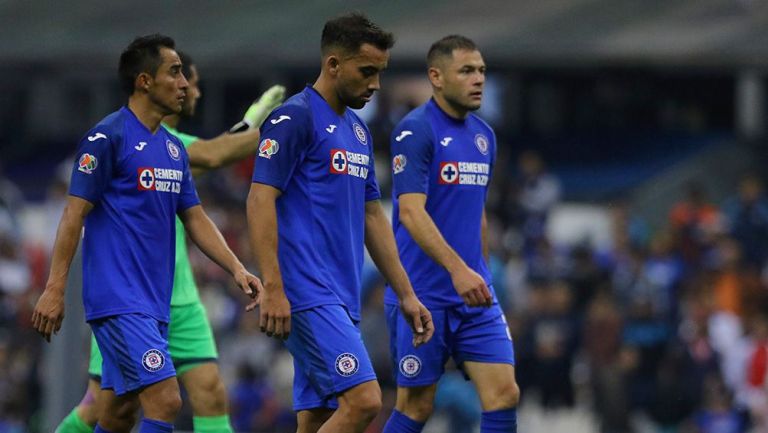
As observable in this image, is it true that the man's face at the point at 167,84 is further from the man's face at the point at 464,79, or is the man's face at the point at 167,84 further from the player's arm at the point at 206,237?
the man's face at the point at 464,79

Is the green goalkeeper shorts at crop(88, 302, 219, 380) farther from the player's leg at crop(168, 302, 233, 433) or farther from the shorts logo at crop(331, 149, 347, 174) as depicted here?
the shorts logo at crop(331, 149, 347, 174)

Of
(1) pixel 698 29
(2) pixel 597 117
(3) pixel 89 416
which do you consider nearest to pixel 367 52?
(3) pixel 89 416

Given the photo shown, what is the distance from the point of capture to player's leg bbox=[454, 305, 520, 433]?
912 centimetres

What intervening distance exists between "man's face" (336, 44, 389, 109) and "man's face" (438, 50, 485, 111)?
1290 millimetres

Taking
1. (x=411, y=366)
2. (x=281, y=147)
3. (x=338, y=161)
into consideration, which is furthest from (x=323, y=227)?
(x=411, y=366)

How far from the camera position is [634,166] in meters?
22.7

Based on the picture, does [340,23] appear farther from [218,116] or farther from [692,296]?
[218,116]

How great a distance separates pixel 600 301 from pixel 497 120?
7.93 m

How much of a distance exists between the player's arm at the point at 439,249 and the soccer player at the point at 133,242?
103cm

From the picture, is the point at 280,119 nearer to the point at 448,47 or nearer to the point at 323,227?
the point at 323,227

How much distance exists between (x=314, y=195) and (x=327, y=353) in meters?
0.79

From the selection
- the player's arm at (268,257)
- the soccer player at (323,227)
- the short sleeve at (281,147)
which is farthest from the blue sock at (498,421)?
the short sleeve at (281,147)

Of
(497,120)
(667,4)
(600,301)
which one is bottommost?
(600,301)

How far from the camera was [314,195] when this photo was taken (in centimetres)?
814
